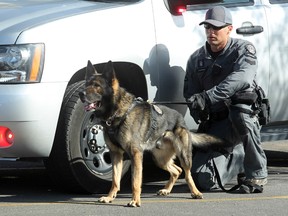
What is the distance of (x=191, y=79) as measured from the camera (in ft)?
22.2

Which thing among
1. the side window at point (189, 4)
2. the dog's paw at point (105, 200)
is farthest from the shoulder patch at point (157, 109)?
the side window at point (189, 4)

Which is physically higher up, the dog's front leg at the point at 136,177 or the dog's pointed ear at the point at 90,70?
the dog's pointed ear at the point at 90,70

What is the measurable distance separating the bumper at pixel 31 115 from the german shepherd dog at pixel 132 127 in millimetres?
245

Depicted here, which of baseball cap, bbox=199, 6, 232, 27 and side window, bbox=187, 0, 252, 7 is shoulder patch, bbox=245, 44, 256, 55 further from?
side window, bbox=187, 0, 252, 7

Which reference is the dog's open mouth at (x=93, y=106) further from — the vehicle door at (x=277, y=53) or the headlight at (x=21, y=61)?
the vehicle door at (x=277, y=53)

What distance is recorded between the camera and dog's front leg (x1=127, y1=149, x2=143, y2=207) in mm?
6090

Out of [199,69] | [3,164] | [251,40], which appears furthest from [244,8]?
[3,164]

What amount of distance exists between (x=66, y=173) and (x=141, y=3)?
142 centimetres

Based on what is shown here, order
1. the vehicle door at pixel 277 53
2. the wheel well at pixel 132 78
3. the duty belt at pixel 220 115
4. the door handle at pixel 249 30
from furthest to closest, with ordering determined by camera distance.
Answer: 1. the vehicle door at pixel 277 53
2. the door handle at pixel 249 30
3. the duty belt at pixel 220 115
4. the wheel well at pixel 132 78

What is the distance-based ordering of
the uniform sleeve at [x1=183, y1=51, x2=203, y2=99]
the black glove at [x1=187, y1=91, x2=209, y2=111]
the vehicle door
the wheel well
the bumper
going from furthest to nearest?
the vehicle door, the uniform sleeve at [x1=183, y1=51, x2=203, y2=99], the wheel well, the black glove at [x1=187, y1=91, x2=209, y2=111], the bumper

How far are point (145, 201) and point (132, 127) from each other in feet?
1.89

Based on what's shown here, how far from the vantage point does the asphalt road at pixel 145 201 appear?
5.95 meters

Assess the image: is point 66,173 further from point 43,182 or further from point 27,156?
point 43,182

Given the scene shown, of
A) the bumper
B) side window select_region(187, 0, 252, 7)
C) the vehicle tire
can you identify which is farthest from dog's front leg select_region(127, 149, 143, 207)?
side window select_region(187, 0, 252, 7)
